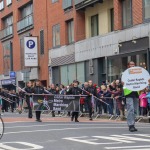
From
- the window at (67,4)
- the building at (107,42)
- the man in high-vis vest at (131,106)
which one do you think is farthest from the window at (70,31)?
the man in high-vis vest at (131,106)

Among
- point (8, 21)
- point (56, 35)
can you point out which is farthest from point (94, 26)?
point (8, 21)

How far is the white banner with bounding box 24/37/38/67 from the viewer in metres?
40.9

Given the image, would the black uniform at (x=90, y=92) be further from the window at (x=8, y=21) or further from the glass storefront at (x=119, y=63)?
the window at (x=8, y=21)

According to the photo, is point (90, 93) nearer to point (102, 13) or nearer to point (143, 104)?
point (143, 104)

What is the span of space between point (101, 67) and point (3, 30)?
25.8 meters

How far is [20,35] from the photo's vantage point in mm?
48656

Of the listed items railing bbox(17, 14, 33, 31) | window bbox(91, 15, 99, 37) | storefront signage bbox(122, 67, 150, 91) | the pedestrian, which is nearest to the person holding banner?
storefront signage bbox(122, 67, 150, 91)

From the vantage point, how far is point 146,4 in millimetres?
25797

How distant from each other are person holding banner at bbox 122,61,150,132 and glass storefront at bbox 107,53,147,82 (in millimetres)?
11063

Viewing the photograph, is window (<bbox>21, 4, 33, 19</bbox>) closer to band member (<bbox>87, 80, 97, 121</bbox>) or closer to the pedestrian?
band member (<bbox>87, 80, 97, 121</bbox>)

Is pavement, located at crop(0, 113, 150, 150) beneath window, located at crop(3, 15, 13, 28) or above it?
beneath

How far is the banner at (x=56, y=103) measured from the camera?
823 inches

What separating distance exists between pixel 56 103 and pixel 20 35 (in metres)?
27.7

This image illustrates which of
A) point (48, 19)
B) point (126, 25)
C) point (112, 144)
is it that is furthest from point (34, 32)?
point (112, 144)
